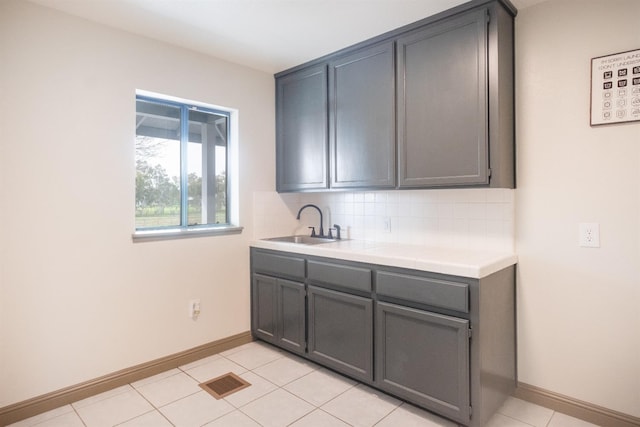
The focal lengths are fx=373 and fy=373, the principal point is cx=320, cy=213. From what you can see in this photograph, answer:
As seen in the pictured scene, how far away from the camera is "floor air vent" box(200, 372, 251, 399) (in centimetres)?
238

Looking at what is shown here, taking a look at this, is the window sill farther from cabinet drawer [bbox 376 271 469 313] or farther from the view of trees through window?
cabinet drawer [bbox 376 271 469 313]

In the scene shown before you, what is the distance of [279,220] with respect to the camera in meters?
3.43

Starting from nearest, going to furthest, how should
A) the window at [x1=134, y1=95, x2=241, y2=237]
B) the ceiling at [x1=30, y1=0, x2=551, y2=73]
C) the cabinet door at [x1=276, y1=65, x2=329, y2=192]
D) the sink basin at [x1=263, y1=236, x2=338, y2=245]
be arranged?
1. the ceiling at [x1=30, y1=0, x2=551, y2=73]
2. the window at [x1=134, y1=95, x2=241, y2=237]
3. the cabinet door at [x1=276, y1=65, x2=329, y2=192]
4. the sink basin at [x1=263, y1=236, x2=338, y2=245]

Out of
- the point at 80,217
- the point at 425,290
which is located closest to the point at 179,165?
the point at 80,217

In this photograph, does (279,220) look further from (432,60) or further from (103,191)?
(432,60)

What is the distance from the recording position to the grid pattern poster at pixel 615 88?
6.19 ft

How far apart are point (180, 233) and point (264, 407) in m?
1.34

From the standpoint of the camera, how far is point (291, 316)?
9.33ft

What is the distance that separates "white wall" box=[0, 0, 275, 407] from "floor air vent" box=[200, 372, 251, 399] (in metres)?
0.43

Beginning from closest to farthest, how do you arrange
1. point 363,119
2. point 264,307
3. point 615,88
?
point 615,88 < point 363,119 < point 264,307

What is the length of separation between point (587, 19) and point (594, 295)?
1.49m

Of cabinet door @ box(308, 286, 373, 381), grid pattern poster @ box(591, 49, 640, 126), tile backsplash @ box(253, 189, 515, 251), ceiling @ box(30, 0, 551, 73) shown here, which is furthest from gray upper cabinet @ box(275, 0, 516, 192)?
cabinet door @ box(308, 286, 373, 381)

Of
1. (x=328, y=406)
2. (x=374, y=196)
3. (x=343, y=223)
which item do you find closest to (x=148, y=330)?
(x=328, y=406)

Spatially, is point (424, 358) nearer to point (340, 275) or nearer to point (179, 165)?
point (340, 275)
